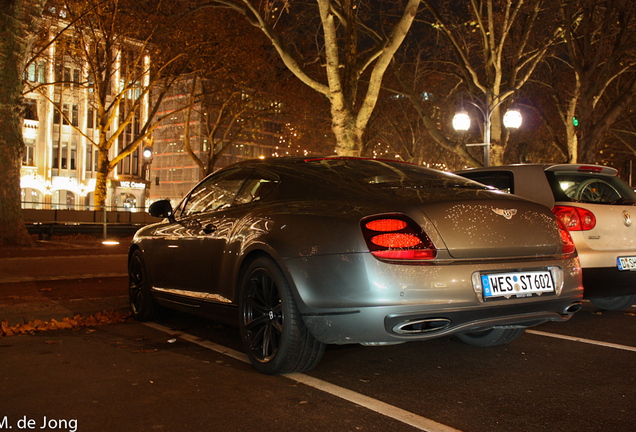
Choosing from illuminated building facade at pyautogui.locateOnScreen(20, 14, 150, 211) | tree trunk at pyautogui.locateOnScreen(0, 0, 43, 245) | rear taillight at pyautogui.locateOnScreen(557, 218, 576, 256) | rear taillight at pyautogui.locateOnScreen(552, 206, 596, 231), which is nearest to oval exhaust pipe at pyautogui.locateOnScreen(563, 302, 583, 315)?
rear taillight at pyautogui.locateOnScreen(557, 218, 576, 256)

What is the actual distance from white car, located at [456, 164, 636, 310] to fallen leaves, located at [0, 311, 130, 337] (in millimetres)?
4495

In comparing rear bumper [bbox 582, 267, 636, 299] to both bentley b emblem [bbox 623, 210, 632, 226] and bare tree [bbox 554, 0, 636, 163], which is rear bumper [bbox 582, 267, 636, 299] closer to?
bentley b emblem [bbox 623, 210, 632, 226]

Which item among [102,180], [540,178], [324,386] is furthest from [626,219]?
[102,180]

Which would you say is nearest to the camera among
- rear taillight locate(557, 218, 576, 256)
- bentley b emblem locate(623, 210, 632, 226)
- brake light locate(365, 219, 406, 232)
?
brake light locate(365, 219, 406, 232)

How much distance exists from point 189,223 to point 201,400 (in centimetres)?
223

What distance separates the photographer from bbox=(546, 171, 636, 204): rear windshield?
654 centimetres

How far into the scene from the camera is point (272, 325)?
4305mm

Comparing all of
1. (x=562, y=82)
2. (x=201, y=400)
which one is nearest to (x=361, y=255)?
(x=201, y=400)

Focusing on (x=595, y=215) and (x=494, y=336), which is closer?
(x=494, y=336)

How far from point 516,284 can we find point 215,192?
279cm

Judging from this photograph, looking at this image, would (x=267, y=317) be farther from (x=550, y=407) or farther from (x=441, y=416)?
(x=550, y=407)

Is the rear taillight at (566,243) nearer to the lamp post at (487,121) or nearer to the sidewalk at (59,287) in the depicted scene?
the sidewalk at (59,287)

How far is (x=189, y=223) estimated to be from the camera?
5.61 m

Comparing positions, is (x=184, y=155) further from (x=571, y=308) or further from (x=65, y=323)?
(x=571, y=308)
